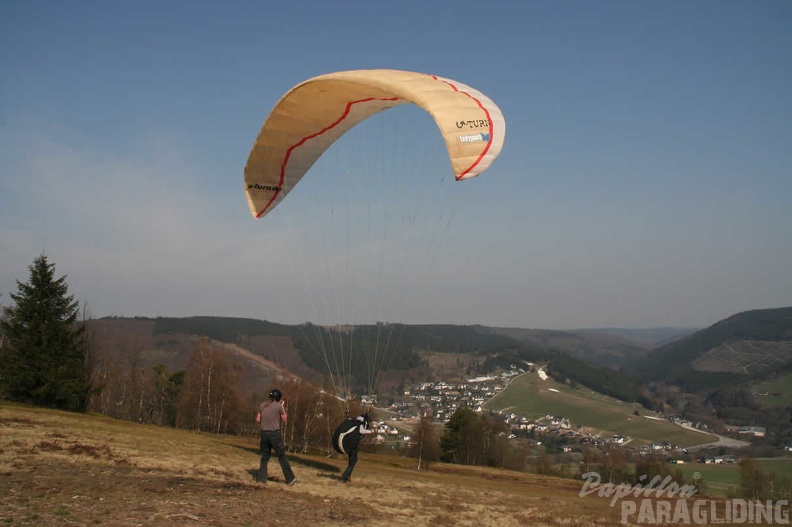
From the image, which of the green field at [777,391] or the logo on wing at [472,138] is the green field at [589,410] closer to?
the green field at [777,391]

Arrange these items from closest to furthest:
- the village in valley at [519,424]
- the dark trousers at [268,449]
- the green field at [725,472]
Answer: the dark trousers at [268,449] → the green field at [725,472] → the village in valley at [519,424]

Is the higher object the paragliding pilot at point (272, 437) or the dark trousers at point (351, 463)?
the paragliding pilot at point (272, 437)

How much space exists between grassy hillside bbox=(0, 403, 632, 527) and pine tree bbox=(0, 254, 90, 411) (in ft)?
52.5

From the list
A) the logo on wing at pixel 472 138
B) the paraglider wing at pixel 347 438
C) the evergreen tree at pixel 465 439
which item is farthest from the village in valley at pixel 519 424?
the logo on wing at pixel 472 138

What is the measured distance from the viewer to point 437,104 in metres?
10.9

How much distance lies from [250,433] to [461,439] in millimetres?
22289

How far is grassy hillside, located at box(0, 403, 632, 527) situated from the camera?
23.3 ft

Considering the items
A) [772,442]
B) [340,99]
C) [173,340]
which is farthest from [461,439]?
[173,340]

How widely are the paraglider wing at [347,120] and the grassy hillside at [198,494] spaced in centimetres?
601

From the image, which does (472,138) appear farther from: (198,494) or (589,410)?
(589,410)

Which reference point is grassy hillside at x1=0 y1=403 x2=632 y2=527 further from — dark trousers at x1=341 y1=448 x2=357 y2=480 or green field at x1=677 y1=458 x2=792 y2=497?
green field at x1=677 y1=458 x2=792 y2=497

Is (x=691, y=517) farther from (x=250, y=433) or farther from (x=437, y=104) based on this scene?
(x=250, y=433)

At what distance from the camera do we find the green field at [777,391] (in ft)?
418

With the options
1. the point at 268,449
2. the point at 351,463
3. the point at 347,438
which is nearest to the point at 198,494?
the point at 268,449
